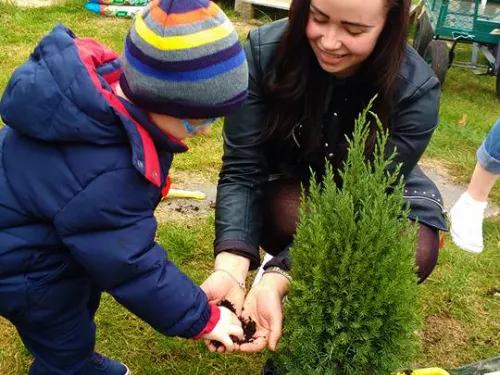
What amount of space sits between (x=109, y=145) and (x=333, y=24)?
0.83 meters

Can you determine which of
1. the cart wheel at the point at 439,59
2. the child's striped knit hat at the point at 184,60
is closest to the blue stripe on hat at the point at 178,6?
the child's striped knit hat at the point at 184,60

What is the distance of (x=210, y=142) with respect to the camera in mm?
4613

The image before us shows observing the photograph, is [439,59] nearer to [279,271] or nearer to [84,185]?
[279,271]

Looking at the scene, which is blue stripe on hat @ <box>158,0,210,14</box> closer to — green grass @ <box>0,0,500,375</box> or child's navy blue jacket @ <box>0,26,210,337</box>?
child's navy blue jacket @ <box>0,26,210,337</box>

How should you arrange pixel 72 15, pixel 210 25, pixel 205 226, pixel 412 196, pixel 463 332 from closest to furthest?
pixel 210 25 < pixel 412 196 < pixel 463 332 < pixel 205 226 < pixel 72 15

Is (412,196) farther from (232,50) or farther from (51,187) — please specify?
(51,187)

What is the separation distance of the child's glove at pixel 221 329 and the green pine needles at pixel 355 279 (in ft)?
0.72

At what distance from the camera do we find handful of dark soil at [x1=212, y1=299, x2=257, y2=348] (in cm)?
205

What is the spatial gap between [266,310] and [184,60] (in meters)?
0.89

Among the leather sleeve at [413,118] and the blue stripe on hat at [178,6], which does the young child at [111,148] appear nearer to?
the blue stripe on hat at [178,6]

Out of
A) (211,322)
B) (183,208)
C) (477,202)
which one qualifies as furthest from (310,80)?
(477,202)

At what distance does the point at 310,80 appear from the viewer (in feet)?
7.89

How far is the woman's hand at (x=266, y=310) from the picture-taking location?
6.66 ft

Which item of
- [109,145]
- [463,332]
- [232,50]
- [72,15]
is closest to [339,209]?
[232,50]
